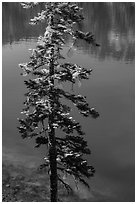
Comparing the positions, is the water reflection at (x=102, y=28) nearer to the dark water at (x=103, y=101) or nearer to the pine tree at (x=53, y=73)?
the dark water at (x=103, y=101)

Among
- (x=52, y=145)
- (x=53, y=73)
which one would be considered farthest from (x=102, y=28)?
(x=52, y=145)

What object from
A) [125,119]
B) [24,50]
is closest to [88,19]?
[24,50]

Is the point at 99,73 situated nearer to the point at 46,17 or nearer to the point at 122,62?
the point at 122,62

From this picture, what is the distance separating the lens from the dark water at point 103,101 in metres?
25.7

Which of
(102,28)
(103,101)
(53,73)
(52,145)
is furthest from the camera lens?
(102,28)

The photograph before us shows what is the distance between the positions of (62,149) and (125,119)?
794 inches

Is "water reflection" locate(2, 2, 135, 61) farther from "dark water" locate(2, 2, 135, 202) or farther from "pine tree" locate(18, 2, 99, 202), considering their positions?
"pine tree" locate(18, 2, 99, 202)

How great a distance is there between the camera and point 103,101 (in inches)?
1535

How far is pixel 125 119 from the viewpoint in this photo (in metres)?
35.2

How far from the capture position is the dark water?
84.2 ft

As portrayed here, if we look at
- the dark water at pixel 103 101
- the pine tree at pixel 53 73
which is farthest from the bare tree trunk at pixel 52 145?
the dark water at pixel 103 101

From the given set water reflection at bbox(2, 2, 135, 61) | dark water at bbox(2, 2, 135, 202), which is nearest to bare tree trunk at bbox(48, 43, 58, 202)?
dark water at bbox(2, 2, 135, 202)

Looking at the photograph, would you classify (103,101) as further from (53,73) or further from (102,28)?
(102,28)

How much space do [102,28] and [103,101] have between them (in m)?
46.5
